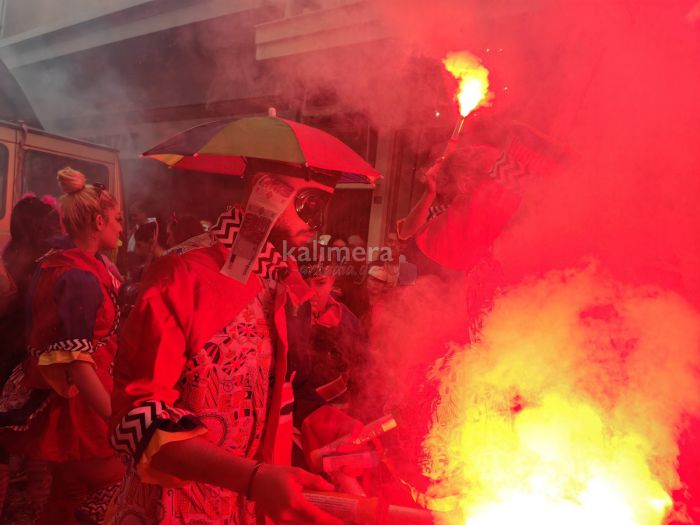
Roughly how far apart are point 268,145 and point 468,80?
2013 mm

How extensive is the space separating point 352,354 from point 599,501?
184cm

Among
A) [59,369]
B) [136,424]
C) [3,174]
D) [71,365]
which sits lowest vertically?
[59,369]

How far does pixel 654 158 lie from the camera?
2885mm

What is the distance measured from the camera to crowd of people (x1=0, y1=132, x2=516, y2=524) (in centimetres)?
140

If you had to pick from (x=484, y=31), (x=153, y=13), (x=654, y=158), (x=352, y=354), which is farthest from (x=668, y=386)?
(x=153, y=13)

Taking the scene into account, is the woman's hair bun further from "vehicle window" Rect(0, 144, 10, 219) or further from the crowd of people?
"vehicle window" Rect(0, 144, 10, 219)

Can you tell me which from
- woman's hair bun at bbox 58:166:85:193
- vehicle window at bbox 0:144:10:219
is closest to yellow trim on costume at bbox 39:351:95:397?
woman's hair bun at bbox 58:166:85:193

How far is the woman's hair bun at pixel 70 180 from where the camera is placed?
9.88ft

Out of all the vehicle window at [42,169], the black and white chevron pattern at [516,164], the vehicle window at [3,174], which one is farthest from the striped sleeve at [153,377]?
the vehicle window at [42,169]

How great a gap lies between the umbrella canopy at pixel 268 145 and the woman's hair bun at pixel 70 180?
50.0 inches

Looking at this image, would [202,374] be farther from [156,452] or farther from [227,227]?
[227,227]

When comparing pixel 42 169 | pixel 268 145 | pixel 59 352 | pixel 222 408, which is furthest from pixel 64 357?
pixel 42 169

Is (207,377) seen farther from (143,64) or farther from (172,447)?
(143,64)

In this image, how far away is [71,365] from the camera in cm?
262
